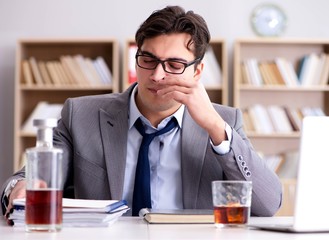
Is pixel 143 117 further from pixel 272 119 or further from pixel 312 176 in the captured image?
pixel 272 119

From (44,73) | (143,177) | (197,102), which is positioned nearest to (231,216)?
(197,102)

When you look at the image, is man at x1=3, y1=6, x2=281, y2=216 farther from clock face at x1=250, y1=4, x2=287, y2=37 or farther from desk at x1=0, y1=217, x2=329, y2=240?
clock face at x1=250, y1=4, x2=287, y2=37

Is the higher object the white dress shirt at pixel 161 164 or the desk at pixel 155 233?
the white dress shirt at pixel 161 164

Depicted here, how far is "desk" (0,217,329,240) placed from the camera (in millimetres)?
1575

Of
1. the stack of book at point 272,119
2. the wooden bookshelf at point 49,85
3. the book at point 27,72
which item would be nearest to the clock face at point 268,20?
the stack of book at point 272,119

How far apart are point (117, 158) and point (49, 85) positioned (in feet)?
9.97

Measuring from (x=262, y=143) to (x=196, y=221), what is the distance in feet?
12.4

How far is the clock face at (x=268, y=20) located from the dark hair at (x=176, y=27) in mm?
3049

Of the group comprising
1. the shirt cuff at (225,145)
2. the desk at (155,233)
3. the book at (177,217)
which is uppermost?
the shirt cuff at (225,145)

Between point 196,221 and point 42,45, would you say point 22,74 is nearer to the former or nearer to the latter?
point 42,45

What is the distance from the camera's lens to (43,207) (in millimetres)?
1574

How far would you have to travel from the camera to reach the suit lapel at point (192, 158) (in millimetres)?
2438

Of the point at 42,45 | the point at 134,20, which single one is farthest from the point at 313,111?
the point at 42,45

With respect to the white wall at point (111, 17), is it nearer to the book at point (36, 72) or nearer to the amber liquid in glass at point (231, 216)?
the book at point (36, 72)
